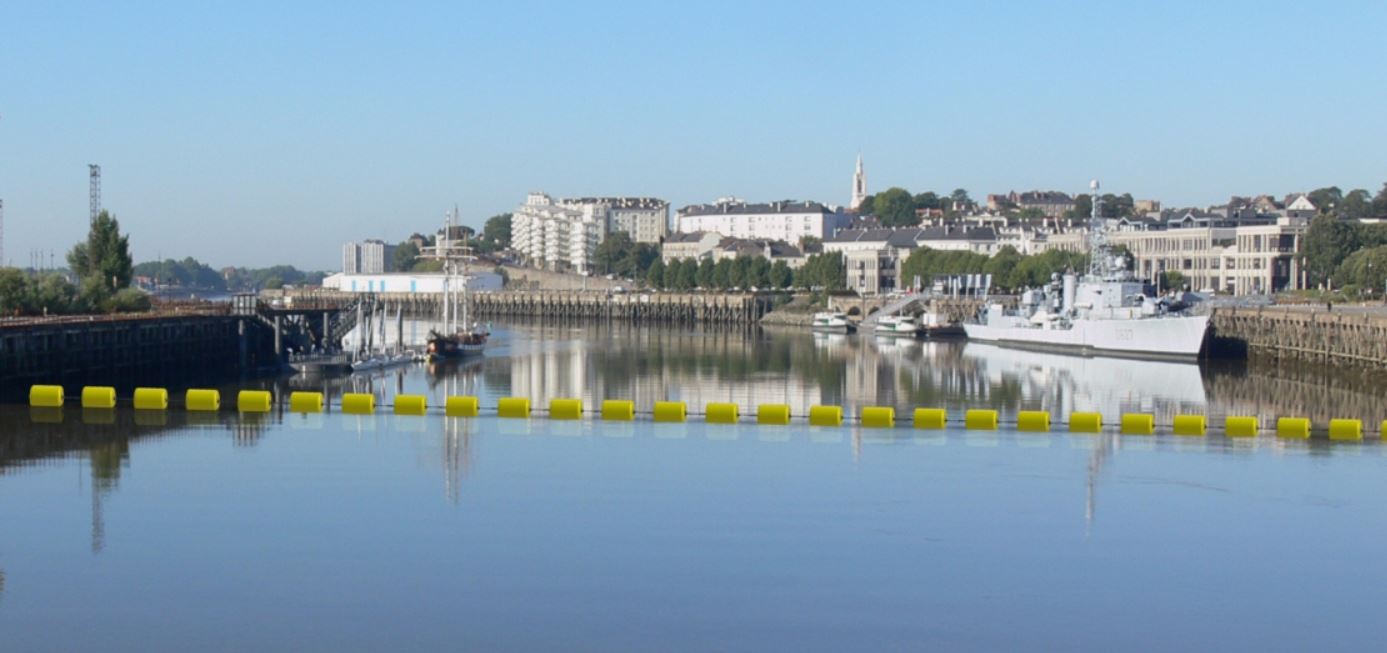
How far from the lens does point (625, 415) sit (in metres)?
45.3

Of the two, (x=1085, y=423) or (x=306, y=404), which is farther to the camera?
(x=306, y=404)

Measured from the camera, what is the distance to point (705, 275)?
164m

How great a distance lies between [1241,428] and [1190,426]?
1245mm

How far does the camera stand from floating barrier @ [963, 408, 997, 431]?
1730 inches

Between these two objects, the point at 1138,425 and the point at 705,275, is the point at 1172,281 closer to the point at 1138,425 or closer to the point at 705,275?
the point at 705,275

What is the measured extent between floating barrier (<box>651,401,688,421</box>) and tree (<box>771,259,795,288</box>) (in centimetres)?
11155

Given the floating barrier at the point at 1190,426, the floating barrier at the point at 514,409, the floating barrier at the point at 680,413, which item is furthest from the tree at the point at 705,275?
the floating barrier at the point at 1190,426

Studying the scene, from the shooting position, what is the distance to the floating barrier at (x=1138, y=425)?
43109 millimetres

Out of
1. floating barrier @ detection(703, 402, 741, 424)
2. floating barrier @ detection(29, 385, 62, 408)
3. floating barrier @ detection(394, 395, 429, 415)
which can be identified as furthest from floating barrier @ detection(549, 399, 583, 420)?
floating barrier @ detection(29, 385, 62, 408)

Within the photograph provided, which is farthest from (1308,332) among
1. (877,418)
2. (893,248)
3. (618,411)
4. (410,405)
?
(893,248)

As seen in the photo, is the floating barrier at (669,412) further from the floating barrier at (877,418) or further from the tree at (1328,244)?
the tree at (1328,244)

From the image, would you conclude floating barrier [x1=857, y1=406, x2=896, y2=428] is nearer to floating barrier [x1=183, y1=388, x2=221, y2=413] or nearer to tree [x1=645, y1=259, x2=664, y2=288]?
floating barrier [x1=183, y1=388, x2=221, y2=413]

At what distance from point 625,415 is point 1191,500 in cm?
1740

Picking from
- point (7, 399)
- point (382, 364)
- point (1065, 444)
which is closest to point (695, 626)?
point (1065, 444)
